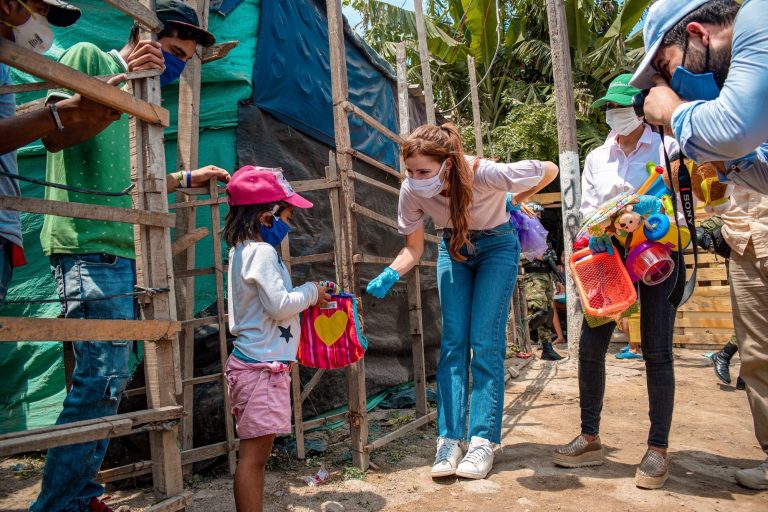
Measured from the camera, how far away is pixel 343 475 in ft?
9.82

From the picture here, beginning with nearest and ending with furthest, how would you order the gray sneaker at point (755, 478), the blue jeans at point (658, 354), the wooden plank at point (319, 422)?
1. the gray sneaker at point (755, 478)
2. the blue jeans at point (658, 354)
3. the wooden plank at point (319, 422)

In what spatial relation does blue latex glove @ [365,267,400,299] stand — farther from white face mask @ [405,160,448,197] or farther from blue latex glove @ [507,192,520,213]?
blue latex glove @ [507,192,520,213]

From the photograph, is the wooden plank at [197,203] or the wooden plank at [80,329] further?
the wooden plank at [197,203]

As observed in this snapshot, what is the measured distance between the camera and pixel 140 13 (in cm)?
205

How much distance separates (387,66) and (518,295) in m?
3.47

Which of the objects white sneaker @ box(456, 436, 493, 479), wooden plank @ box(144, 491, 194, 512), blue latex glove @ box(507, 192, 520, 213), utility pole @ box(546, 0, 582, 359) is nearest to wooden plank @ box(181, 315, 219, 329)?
wooden plank @ box(144, 491, 194, 512)

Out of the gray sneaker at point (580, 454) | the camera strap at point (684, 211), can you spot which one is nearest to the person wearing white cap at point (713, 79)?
the camera strap at point (684, 211)

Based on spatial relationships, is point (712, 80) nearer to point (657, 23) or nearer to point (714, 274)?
point (657, 23)

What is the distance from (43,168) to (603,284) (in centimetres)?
361

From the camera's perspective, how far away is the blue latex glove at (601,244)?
2.76 meters

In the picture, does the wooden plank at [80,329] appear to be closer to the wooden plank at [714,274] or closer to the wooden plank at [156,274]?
the wooden plank at [156,274]

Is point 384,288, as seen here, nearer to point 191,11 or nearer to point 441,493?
point 441,493

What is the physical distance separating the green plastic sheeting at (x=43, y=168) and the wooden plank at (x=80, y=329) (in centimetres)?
165

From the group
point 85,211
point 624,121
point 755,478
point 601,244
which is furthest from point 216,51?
point 755,478
